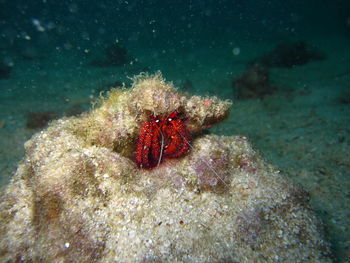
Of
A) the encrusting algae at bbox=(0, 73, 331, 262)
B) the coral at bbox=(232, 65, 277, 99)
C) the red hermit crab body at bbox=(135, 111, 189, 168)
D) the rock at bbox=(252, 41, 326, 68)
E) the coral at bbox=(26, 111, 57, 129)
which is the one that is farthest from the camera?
the rock at bbox=(252, 41, 326, 68)

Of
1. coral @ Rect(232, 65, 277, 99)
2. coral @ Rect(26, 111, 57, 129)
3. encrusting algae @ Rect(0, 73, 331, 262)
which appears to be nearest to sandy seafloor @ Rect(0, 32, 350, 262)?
coral @ Rect(26, 111, 57, 129)

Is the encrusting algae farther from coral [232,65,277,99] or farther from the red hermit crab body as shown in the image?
coral [232,65,277,99]

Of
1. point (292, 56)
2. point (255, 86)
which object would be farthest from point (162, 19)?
point (255, 86)

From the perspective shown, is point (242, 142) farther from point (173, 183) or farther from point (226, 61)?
point (226, 61)

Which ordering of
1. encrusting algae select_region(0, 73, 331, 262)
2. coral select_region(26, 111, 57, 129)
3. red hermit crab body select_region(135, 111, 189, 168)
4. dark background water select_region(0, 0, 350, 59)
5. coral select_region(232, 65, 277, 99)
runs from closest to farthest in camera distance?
encrusting algae select_region(0, 73, 331, 262) < red hermit crab body select_region(135, 111, 189, 168) < coral select_region(26, 111, 57, 129) < coral select_region(232, 65, 277, 99) < dark background water select_region(0, 0, 350, 59)

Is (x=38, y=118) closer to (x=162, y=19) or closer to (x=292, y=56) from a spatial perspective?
(x=292, y=56)

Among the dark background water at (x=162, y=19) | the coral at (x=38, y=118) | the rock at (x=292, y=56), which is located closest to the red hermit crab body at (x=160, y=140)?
the coral at (x=38, y=118)

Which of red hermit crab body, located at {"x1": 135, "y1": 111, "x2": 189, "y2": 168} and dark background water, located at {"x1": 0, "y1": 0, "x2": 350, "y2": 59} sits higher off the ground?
dark background water, located at {"x1": 0, "y1": 0, "x2": 350, "y2": 59}
